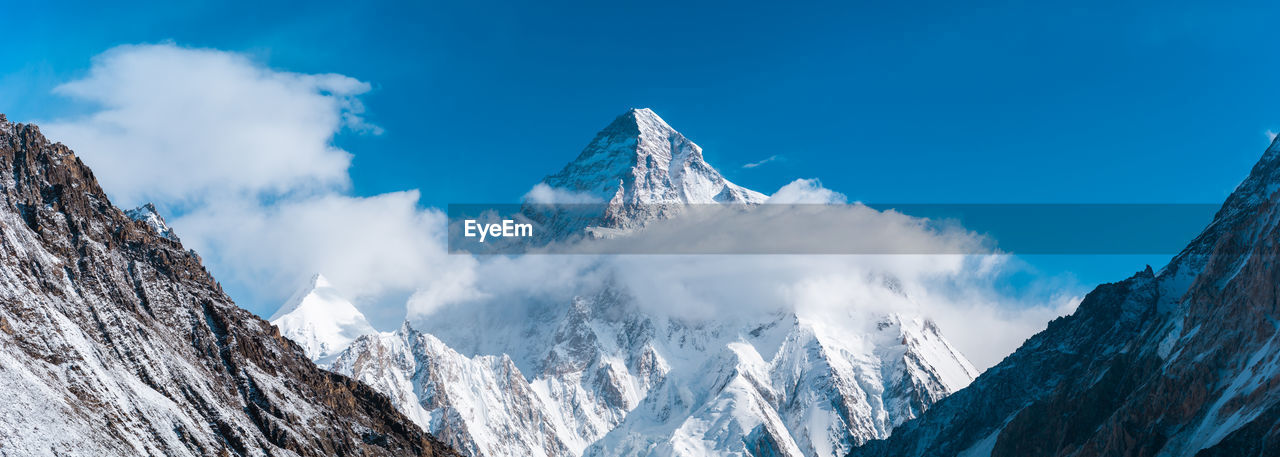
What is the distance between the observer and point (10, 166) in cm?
19700

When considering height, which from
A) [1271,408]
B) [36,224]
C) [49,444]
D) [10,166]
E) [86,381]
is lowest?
[1271,408]

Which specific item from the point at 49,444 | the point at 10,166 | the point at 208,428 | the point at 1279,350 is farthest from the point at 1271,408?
the point at 10,166

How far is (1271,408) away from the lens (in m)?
188

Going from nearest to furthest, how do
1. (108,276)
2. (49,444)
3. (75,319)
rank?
1. (49,444)
2. (75,319)
3. (108,276)

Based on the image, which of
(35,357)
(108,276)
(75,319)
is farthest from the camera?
(108,276)

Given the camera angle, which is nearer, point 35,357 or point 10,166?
point 35,357

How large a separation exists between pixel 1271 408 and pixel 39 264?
185031mm

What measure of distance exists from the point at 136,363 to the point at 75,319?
34.7ft

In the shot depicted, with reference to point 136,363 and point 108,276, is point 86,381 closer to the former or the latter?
point 136,363

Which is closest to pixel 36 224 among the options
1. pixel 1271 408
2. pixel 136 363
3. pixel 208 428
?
pixel 136 363

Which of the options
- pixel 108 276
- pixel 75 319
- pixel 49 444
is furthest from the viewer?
pixel 108 276

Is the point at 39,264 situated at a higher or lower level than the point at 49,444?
→ higher

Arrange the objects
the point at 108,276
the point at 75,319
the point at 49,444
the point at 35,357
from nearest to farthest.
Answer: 1. the point at 49,444
2. the point at 35,357
3. the point at 75,319
4. the point at 108,276

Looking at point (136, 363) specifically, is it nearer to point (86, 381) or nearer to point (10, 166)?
point (86, 381)
